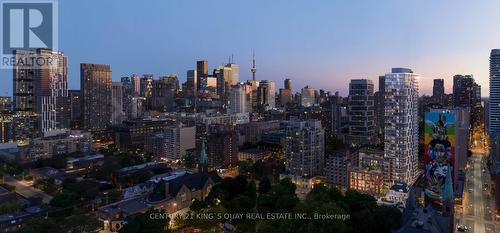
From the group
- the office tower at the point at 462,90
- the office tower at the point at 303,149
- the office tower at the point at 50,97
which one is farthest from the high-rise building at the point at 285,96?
the office tower at the point at 303,149

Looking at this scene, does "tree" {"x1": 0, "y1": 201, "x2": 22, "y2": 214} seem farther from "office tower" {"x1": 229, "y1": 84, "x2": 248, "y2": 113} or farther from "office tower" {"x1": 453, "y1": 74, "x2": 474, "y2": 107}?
"office tower" {"x1": 453, "y1": 74, "x2": 474, "y2": 107}

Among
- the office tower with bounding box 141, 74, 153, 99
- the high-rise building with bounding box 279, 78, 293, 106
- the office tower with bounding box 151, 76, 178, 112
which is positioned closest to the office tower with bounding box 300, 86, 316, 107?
the high-rise building with bounding box 279, 78, 293, 106

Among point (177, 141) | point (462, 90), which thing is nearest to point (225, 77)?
point (462, 90)

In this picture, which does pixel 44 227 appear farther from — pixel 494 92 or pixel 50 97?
pixel 494 92

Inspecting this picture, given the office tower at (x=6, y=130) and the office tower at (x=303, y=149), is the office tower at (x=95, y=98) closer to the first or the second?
the office tower at (x=6, y=130)

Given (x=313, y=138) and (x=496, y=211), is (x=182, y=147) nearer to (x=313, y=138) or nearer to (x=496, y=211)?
(x=313, y=138)

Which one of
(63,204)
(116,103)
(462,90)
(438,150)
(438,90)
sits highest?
(438,90)
